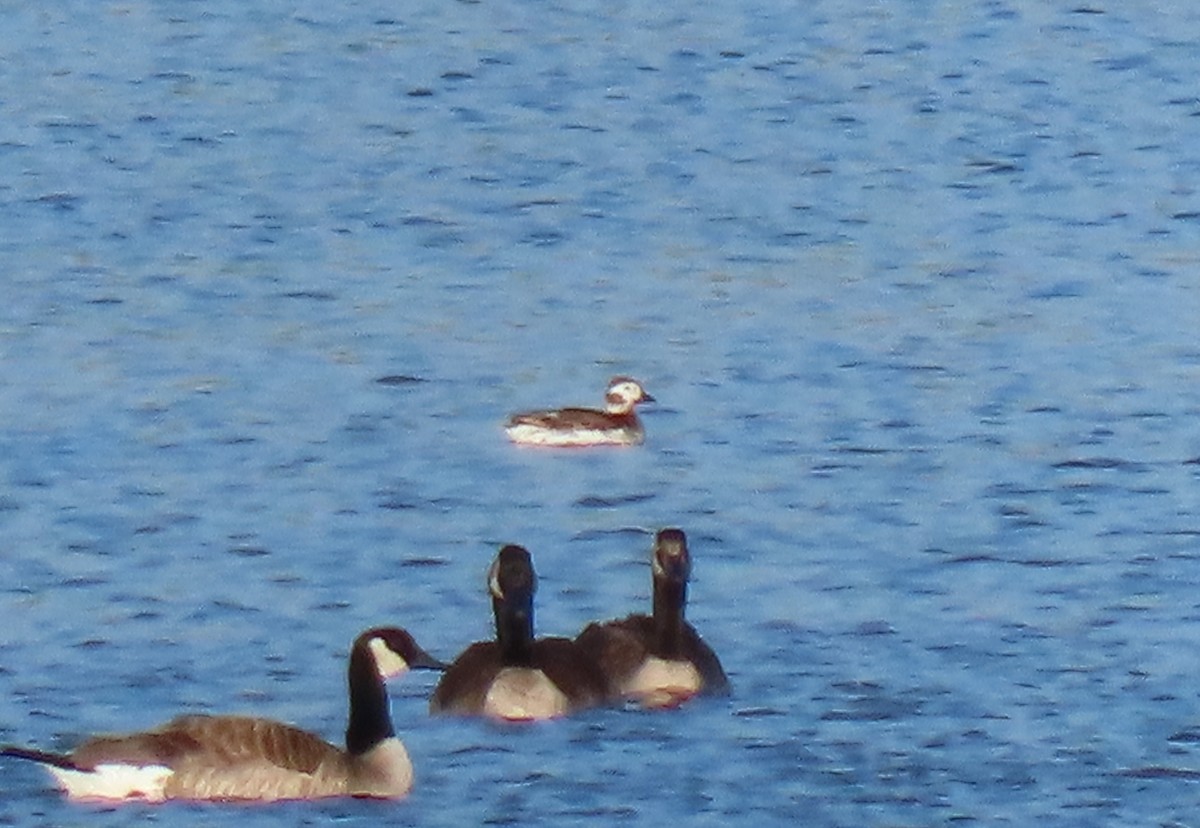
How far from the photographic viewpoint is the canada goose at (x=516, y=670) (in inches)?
655

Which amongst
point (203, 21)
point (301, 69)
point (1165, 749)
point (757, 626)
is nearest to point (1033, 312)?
point (757, 626)

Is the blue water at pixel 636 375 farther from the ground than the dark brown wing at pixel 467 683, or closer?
closer

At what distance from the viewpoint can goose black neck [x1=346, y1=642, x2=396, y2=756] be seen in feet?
51.2

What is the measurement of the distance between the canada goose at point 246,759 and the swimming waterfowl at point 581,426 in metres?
6.09

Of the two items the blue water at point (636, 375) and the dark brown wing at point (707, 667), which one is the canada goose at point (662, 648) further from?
the blue water at point (636, 375)

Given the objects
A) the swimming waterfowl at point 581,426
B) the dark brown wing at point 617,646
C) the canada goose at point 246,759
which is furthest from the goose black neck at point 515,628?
the swimming waterfowl at point 581,426

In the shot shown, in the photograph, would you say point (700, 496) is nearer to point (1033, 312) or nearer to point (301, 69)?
point (1033, 312)

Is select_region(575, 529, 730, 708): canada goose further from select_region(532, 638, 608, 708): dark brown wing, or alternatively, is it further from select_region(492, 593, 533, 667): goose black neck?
select_region(492, 593, 533, 667): goose black neck

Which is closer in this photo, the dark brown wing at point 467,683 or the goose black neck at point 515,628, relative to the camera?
the dark brown wing at point 467,683

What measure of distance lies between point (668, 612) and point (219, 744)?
118 inches

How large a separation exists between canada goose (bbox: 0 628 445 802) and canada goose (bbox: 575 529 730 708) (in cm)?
177

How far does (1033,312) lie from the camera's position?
25094 mm

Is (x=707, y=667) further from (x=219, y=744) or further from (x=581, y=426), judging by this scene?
(x=581, y=426)

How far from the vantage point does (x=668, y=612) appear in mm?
17438
